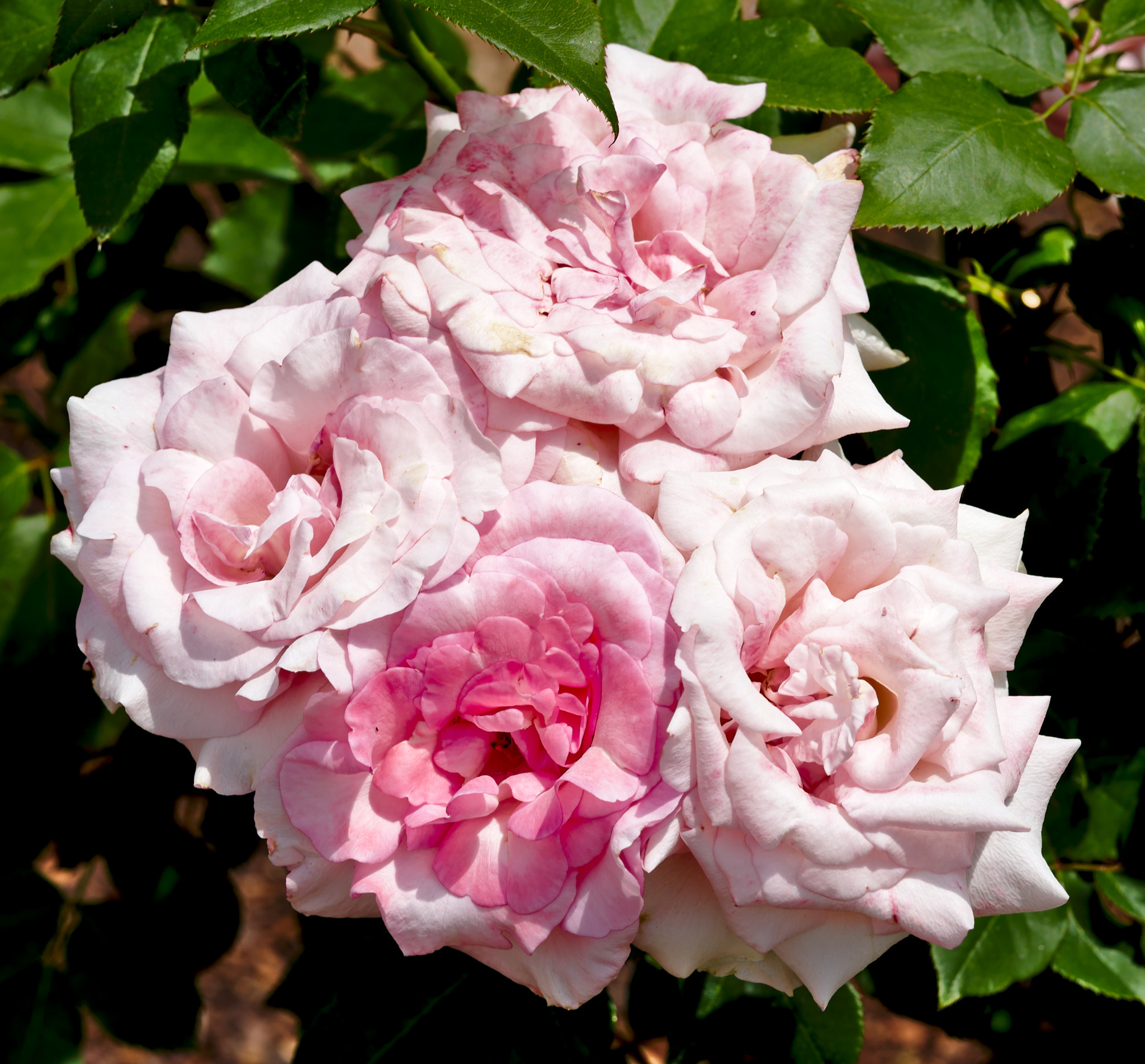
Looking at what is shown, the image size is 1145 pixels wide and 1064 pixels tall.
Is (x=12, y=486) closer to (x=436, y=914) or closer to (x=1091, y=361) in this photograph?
(x=436, y=914)

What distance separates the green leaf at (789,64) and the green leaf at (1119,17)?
0.20 meters

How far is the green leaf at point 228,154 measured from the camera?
941 millimetres

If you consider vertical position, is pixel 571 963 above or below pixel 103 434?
below

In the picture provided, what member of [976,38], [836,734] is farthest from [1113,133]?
[836,734]

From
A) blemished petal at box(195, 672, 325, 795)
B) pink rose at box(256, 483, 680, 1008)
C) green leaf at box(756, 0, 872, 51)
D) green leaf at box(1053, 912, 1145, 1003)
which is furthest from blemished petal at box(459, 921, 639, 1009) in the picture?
green leaf at box(756, 0, 872, 51)

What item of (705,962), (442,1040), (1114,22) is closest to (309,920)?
(442,1040)

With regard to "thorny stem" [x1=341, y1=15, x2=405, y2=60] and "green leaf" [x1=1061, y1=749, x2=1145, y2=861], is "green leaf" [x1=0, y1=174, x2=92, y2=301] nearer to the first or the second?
"thorny stem" [x1=341, y1=15, x2=405, y2=60]

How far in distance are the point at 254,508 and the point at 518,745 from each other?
18cm

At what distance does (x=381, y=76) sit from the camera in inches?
37.4

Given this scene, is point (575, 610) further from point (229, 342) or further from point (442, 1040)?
point (442, 1040)

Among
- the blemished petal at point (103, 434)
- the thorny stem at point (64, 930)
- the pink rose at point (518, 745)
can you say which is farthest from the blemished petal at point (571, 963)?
the thorny stem at point (64, 930)

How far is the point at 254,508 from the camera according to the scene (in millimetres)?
510

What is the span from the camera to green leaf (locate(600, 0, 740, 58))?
2.36 ft

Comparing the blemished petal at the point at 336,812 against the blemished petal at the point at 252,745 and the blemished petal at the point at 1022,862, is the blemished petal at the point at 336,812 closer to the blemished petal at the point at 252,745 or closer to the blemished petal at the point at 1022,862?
the blemished petal at the point at 252,745
